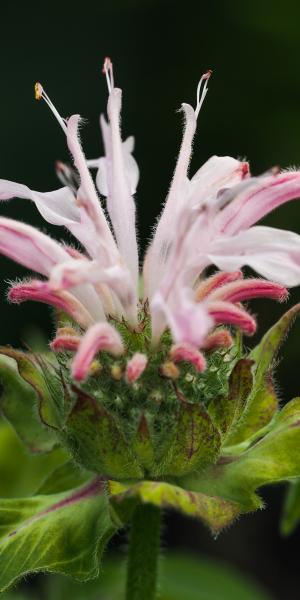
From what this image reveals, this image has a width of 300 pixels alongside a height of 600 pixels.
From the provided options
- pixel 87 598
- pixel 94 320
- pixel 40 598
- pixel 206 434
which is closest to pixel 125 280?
pixel 94 320

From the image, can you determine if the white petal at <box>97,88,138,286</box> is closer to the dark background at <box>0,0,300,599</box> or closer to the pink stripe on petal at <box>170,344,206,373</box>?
the pink stripe on petal at <box>170,344,206,373</box>

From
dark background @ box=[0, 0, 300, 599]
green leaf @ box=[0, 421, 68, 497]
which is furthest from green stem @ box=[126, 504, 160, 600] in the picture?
dark background @ box=[0, 0, 300, 599]

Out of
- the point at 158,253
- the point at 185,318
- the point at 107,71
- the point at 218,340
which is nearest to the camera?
the point at 185,318

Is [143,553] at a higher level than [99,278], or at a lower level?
lower

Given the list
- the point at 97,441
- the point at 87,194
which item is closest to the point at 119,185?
the point at 87,194

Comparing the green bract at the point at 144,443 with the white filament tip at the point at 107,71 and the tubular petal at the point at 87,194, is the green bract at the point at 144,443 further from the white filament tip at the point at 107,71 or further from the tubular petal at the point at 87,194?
the white filament tip at the point at 107,71

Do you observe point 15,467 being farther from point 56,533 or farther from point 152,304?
point 152,304

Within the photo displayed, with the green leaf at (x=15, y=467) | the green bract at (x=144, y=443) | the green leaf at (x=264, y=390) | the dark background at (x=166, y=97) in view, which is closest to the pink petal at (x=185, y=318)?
the green bract at (x=144, y=443)
